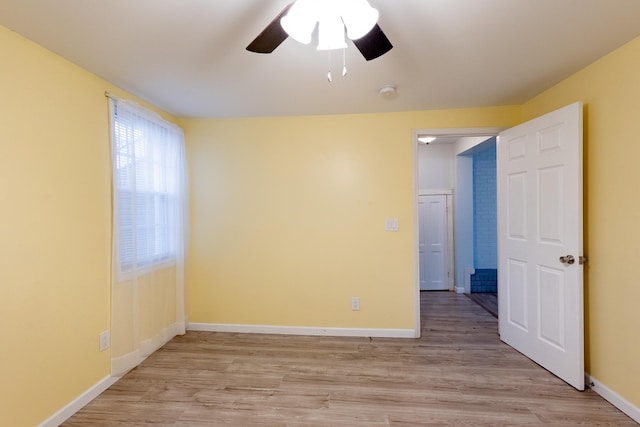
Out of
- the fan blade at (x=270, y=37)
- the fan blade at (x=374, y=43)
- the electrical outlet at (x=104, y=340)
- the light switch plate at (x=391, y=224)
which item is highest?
the fan blade at (x=270, y=37)

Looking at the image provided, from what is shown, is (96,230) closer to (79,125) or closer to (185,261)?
(79,125)

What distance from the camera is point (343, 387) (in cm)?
212

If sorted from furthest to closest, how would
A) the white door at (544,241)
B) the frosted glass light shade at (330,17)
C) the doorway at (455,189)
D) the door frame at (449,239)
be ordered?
1. the door frame at (449,239)
2. the doorway at (455,189)
3. the white door at (544,241)
4. the frosted glass light shade at (330,17)

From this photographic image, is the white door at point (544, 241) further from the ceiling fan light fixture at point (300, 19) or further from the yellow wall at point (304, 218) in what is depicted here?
the ceiling fan light fixture at point (300, 19)

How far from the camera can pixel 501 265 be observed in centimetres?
279

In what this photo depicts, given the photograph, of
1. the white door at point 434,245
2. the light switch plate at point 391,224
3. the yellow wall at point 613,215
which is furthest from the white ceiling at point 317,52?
the white door at point 434,245

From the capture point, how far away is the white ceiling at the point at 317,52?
1416mm

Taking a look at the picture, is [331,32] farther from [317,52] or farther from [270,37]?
[317,52]

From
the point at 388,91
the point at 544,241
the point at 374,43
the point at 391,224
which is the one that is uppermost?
the point at 388,91

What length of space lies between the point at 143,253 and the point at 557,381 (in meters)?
3.42

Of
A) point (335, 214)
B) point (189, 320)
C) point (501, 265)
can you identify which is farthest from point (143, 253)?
point (501, 265)

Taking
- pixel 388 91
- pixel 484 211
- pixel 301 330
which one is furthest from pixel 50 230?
pixel 484 211

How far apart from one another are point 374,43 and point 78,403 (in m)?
2.81

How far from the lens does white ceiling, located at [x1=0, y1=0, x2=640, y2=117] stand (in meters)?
1.42
